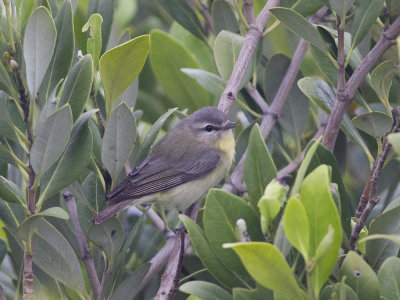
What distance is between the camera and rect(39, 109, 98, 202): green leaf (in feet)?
7.68

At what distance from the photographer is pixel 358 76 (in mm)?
2490

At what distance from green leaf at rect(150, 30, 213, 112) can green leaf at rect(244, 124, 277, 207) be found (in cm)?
162

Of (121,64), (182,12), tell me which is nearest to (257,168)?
(121,64)

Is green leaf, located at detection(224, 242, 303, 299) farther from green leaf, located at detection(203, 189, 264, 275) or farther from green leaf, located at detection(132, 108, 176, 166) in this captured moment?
green leaf, located at detection(132, 108, 176, 166)

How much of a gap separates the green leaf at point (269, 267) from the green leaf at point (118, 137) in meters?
1.02

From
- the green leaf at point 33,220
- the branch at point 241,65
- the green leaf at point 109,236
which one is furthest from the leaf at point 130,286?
the branch at point 241,65

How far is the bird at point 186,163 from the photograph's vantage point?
393cm

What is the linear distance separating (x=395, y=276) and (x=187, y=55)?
6.87 feet

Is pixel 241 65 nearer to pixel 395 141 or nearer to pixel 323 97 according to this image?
pixel 323 97

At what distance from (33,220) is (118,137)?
20.0 inches

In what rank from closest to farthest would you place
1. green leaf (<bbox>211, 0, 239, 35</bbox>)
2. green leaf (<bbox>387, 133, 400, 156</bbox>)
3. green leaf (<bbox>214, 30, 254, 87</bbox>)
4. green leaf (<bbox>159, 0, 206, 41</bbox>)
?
green leaf (<bbox>387, 133, 400, 156</bbox>), green leaf (<bbox>214, 30, 254, 87</bbox>), green leaf (<bbox>211, 0, 239, 35</bbox>), green leaf (<bbox>159, 0, 206, 41</bbox>)

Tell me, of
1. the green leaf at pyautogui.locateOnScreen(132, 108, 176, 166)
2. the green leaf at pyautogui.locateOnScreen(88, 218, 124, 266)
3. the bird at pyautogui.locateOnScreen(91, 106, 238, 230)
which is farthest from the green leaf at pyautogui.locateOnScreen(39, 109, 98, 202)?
the bird at pyautogui.locateOnScreen(91, 106, 238, 230)

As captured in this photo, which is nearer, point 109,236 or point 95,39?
point 109,236

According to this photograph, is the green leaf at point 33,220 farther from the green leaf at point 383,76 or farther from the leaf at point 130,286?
the green leaf at point 383,76
